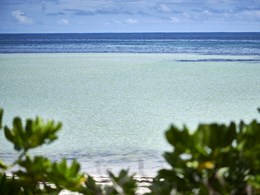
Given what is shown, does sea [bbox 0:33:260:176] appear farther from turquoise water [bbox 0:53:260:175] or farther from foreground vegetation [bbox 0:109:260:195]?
foreground vegetation [bbox 0:109:260:195]

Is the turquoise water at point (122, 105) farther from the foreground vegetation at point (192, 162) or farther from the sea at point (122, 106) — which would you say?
the foreground vegetation at point (192, 162)

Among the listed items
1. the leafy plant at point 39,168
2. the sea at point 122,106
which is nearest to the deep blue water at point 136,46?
the sea at point 122,106

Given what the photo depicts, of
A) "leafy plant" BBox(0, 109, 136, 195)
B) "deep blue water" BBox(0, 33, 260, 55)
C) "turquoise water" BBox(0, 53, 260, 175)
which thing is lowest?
"deep blue water" BBox(0, 33, 260, 55)

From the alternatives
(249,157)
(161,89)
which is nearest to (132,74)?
(161,89)

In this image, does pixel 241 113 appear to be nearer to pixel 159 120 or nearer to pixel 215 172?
pixel 159 120

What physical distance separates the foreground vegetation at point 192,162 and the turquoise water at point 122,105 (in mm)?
3168

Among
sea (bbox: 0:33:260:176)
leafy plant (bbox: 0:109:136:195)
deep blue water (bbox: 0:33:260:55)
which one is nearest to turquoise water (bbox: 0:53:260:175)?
sea (bbox: 0:33:260:176)

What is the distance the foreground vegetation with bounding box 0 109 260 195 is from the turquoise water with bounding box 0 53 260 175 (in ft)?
10.4

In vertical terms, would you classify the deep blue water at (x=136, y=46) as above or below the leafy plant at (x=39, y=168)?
below

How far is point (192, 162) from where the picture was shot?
57cm

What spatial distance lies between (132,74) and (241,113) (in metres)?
11.6

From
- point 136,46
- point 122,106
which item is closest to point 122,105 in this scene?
point 122,106

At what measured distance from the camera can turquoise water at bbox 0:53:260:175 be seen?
25.1 ft

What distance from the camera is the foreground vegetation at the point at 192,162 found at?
0.55 metres
